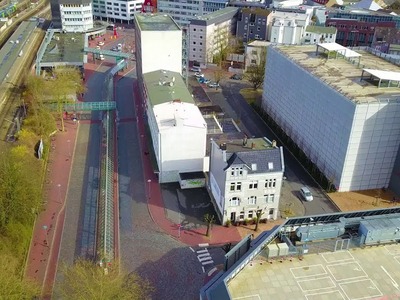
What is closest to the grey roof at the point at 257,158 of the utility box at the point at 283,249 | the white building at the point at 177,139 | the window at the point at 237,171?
the window at the point at 237,171

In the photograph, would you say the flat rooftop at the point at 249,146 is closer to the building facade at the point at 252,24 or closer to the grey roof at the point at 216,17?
the grey roof at the point at 216,17

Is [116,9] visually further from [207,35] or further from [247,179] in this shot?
[247,179]

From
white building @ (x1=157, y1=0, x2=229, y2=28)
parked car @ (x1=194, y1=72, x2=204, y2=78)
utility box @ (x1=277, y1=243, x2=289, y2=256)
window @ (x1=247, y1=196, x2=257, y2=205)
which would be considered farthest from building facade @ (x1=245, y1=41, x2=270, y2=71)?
utility box @ (x1=277, y1=243, x2=289, y2=256)

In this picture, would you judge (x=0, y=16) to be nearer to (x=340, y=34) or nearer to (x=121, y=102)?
(x=121, y=102)

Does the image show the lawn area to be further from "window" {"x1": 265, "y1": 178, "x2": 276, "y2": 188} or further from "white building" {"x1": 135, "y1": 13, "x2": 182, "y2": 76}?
"window" {"x1": 265, "y1": 178, "x2": 276, "y2": 188}

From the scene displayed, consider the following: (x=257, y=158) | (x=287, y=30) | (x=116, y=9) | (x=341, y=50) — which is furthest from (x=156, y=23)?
(x=116, y=9)

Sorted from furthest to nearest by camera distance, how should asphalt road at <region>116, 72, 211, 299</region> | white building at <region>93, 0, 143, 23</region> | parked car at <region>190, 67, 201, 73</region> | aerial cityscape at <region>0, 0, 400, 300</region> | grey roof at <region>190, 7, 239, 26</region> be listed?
white building at <region>93, 0, 143, 23</region>, parked car at <region>190, 67, 201, 73</region>, grey roof at <region>190, 7, 239, 26</region>, asphalt road at <region>116, 72, 211, 299</region>, aerial cityscape at <region>0, 0, 400, 300</region>
